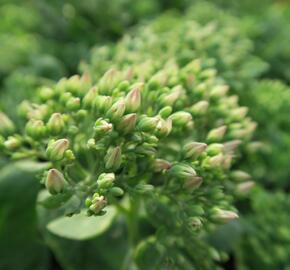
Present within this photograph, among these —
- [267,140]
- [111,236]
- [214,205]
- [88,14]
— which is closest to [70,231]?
[111,236]

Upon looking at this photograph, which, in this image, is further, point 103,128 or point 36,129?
point 36,129

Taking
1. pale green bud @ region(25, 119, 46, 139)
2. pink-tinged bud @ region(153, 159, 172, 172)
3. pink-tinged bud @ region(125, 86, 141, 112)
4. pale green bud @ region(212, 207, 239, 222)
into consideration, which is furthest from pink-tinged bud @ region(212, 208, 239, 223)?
pale green bud @ region(25, 119, 46, 139)

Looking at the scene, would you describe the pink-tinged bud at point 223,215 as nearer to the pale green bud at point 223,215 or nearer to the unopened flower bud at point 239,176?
the pale green bud at point 223,215

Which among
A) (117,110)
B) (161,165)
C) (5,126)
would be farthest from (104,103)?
(5,126)

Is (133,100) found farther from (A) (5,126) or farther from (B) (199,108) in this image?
(A) (5,126)

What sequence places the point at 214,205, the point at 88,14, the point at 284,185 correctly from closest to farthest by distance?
1. the point at 214,205
2. the point at 284,185
3. the point at 88,14

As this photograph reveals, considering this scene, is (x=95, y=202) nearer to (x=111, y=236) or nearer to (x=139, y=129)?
(x=139, y=129)

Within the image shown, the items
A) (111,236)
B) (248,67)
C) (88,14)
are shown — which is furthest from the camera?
(88,14)
